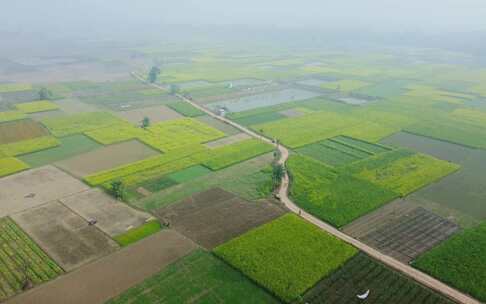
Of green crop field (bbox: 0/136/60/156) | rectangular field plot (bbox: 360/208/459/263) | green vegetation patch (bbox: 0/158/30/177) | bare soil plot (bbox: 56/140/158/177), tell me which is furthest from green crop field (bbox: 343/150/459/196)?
green crop field (bbox: 0/136/60/156)

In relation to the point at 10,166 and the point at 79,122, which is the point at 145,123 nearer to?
the point at 79,122

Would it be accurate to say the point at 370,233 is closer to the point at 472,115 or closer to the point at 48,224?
the point at 48,224

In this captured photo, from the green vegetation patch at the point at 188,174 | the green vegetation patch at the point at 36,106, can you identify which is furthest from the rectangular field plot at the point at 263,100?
the green vegetation patch at the point at 36,106

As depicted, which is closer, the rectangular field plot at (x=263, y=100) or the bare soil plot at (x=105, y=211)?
the bare soil plot at (x=105, y=211)

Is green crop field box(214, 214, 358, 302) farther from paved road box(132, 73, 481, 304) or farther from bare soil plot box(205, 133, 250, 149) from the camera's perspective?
bare soil plot box(205, 133, 250, 149)

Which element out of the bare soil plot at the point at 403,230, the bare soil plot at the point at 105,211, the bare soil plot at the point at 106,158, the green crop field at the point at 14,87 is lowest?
the green crop field at the point at 14,87

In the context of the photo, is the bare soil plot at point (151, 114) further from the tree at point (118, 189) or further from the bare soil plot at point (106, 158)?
the tree at point (118, 189)
